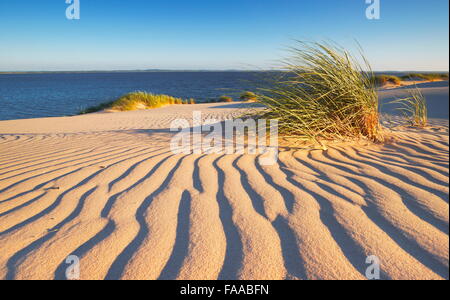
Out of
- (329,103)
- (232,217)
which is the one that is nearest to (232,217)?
(232,217)

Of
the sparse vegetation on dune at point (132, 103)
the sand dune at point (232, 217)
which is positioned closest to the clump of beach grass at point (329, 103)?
the sand dune at point (232, 217)

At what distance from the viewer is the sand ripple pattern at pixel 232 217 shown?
1.21 m

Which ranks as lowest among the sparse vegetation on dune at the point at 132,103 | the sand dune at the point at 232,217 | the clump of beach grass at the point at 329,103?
the sand dune at the point at 232,217

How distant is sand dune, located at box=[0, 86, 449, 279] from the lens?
1214mm

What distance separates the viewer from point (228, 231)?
1472 millimetres

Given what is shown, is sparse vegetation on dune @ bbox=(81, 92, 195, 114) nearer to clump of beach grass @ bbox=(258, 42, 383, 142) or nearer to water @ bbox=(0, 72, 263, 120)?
water @ bbox=(0, 72, 263, 120)

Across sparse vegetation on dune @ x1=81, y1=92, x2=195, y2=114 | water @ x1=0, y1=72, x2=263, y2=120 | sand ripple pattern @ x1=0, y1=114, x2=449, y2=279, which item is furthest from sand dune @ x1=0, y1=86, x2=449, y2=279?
sparse vegetation on dune @ x1=81, y1=92, x2=195, y2=114

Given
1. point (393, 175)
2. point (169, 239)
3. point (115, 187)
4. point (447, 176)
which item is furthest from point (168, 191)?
point (447, 176)

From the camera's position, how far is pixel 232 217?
1.61m

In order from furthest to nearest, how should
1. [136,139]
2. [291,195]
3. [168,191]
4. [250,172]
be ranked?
1. [136,139]
2. [250,172]
3. [168,191]
4. [291,195]

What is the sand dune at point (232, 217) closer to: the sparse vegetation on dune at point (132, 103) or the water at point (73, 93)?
the water at point (73, 93)
